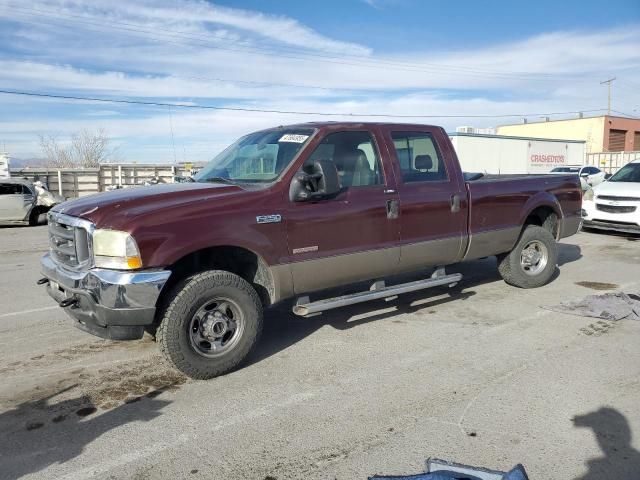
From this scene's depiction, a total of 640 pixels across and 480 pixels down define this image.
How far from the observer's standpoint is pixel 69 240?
427 cm

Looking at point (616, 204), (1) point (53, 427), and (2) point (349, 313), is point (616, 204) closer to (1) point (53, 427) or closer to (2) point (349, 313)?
(2) point (349, 313)

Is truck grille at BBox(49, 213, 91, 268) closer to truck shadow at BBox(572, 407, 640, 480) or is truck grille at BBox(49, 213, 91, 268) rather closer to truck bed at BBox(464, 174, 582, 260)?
truck shadow at BBox(572, 407, 640, 480)

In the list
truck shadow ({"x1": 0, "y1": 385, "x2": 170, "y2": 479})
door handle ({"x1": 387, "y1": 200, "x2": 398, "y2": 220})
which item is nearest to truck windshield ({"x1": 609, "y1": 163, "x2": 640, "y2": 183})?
door handle ({"x1": 387, "y1": 200, "x2": 398, "y2": 220})

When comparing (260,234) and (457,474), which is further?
(260,234)

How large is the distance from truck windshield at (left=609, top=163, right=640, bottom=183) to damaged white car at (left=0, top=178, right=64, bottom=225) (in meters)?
17.0

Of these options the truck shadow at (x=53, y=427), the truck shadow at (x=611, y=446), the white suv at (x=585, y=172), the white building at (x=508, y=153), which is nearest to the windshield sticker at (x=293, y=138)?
the truck shadow at (x=53, y=427)

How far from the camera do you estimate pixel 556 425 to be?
346 cm

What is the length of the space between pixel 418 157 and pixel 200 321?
9.49 ft

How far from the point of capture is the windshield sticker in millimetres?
4969

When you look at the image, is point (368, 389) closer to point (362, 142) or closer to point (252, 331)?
point (252, 331)

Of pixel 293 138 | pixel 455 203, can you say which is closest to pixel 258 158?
pixel 293 138

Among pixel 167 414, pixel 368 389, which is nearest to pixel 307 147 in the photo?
pixel 368 389

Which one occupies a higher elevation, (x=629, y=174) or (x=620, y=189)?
(x=629, y=174)

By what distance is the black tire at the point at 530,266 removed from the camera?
6879 mm
